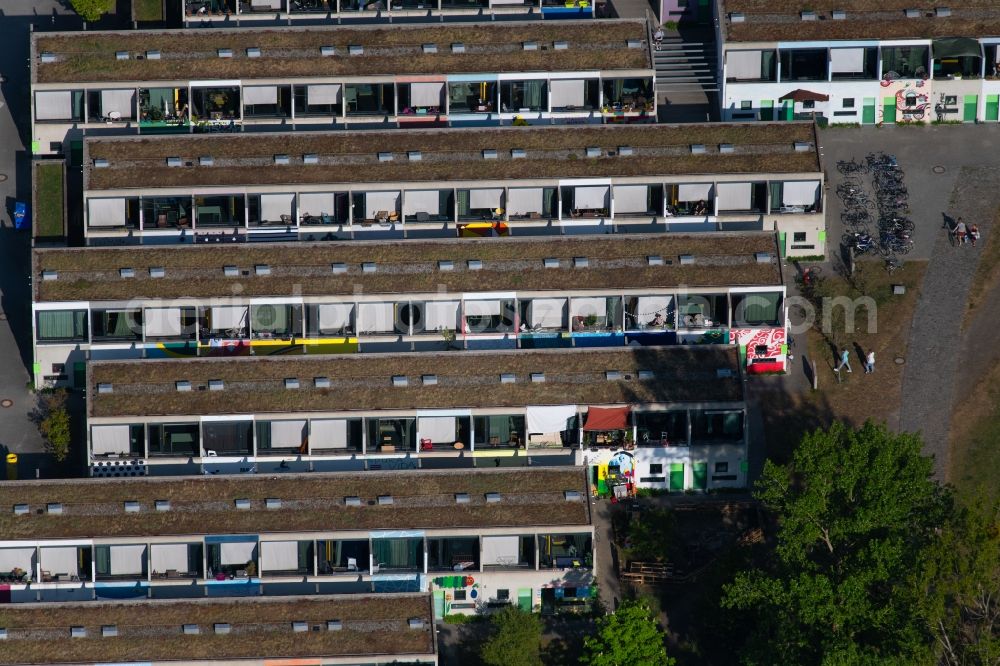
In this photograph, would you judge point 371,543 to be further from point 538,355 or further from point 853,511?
point 853,511

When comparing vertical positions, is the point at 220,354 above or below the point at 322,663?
above

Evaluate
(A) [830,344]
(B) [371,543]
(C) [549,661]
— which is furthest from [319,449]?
(A) [830,344]

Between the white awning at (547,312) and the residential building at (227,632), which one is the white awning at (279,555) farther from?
the white awning at (547,312)

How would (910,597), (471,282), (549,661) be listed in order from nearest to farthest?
(910,597)
(549,661)
(471,282)

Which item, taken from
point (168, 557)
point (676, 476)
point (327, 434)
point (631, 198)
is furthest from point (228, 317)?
point (676, 476)

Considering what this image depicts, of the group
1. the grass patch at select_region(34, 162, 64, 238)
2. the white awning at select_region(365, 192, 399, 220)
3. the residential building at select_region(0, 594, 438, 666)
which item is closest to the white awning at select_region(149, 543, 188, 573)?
the residential building at select_region(0, 594, 438, 666)

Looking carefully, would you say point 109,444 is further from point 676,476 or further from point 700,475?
point 700,475

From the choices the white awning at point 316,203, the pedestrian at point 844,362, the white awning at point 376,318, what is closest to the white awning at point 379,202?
the white awning at point 316,203
